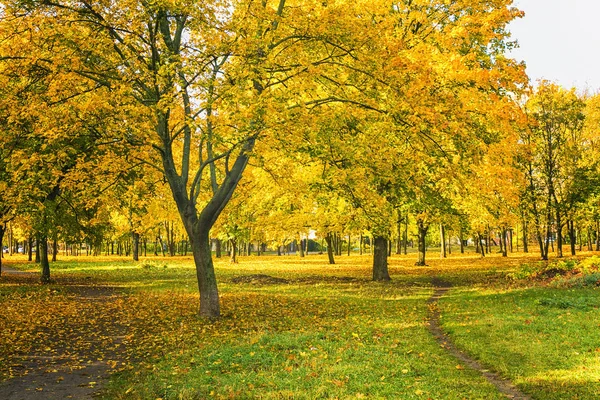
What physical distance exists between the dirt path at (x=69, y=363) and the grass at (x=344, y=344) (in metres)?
0.38

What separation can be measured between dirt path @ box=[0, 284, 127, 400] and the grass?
0.38 meters

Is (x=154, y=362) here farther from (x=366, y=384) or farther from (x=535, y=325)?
Result: (x=535, y=325)

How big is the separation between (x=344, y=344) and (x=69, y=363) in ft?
21.2

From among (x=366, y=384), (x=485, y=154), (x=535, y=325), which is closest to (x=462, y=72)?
(x=485, y=154)

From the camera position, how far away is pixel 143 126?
51.9 ft

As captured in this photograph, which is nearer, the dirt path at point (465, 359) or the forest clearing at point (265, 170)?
the dirt path at point (465, 359)

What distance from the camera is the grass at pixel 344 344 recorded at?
8281 millimetres

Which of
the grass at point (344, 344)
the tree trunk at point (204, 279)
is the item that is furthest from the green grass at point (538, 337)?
the tree trunk at point (204, 279)

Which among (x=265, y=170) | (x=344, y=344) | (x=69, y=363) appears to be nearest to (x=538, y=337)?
(x=344, y=344)

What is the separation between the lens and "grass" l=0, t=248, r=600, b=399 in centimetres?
828

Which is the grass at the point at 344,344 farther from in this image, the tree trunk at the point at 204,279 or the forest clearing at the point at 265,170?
the tree trunk at the point at 204,279

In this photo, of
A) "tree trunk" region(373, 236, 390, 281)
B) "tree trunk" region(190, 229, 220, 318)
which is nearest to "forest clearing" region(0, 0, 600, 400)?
"tree trunk" region(190, 229, 220, 318)

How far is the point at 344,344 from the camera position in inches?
448

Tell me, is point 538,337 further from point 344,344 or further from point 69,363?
point 69,363
